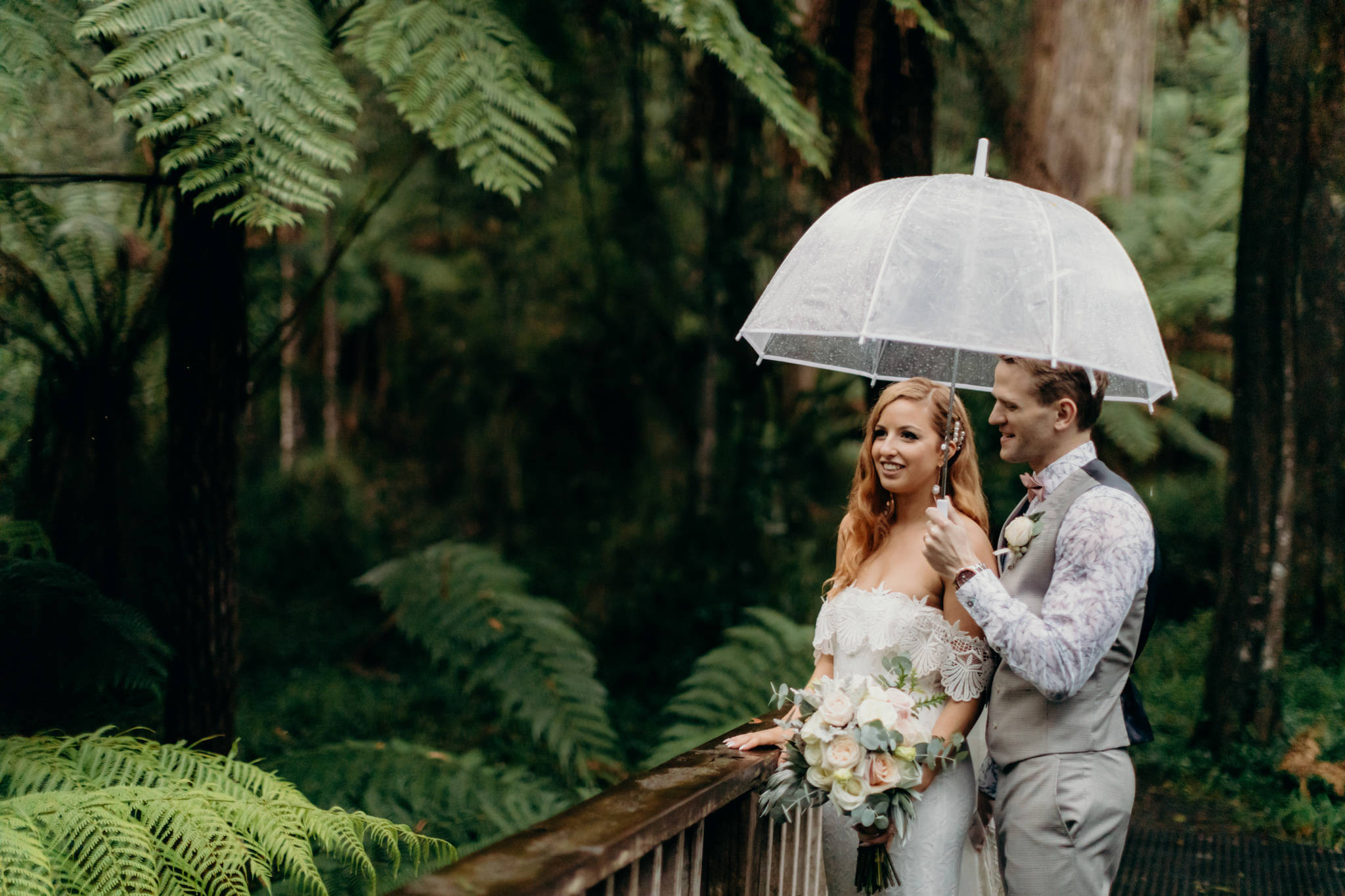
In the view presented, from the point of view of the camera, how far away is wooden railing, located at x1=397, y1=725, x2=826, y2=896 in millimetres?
1723

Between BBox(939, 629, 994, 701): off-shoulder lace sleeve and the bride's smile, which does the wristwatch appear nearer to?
BBox(939, 629, 994, 701): off-shoulder lace sleeve

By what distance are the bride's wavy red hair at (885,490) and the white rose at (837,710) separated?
463mm

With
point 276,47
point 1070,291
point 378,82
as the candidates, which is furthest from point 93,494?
point 378,82

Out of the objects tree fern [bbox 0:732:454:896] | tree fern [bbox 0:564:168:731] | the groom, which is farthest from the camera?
tree fern [bbox 0:564:168:731]

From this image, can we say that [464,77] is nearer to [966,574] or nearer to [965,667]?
[966,574]

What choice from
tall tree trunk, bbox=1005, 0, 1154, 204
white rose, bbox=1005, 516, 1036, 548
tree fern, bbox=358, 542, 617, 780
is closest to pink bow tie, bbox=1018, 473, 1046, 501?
white rose, bbox=1005, 516, 1036, 548

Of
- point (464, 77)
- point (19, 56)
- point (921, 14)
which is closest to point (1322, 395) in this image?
point (921, 14)

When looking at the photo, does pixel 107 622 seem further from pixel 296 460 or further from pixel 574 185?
pixel 296 460

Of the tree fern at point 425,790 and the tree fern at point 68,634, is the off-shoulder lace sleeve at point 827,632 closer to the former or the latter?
the tree fern at point 68,634

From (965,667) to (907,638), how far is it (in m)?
0.16

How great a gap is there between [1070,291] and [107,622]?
3.47 metres

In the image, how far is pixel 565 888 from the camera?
1738 mm

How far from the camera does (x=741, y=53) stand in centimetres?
361

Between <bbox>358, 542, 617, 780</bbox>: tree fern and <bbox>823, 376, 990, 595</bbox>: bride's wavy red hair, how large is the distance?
288cm
